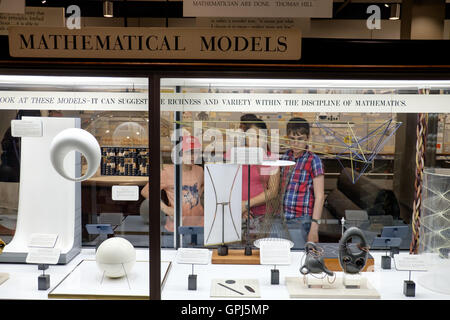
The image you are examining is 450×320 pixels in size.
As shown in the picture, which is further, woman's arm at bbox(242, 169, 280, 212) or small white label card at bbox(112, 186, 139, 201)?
woman's arm at bbox(242, 169, 280, 212)

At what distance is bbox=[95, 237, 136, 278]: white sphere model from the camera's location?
1.70 metres

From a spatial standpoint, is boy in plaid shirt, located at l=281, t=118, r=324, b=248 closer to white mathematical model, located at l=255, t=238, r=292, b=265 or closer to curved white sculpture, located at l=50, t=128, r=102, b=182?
white mathematical model, located at l=255, t=238, r=292, b=265

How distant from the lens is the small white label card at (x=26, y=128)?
188 cm

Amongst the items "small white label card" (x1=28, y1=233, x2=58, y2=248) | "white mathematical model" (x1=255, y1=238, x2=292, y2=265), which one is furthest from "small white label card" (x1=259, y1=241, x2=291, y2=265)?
"small white label card" (x1=28, y1=233, x2=58, y2=248)

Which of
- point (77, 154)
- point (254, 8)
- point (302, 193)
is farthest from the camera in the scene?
point (302, 193)

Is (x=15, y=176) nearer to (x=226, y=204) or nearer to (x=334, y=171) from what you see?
(x=226, y=204)

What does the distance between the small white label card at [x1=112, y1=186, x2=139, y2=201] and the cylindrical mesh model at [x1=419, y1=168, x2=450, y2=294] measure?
4.50 ft

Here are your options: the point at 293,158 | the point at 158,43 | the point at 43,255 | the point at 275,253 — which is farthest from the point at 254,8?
the point at 43,255

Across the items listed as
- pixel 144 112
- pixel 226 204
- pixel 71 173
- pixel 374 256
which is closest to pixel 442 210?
pixel 374 256

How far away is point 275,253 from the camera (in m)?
1.83

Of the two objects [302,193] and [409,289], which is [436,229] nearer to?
[409,289]

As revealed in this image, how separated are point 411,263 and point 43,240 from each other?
173 cm

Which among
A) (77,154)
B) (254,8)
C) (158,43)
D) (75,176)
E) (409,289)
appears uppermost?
(254,8)
